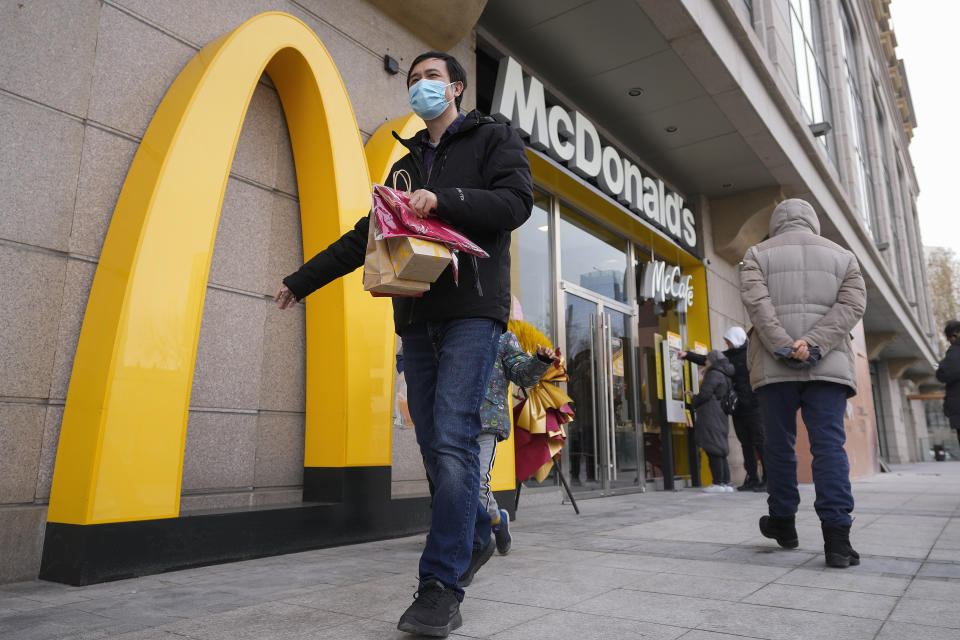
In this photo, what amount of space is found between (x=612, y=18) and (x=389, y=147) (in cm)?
335

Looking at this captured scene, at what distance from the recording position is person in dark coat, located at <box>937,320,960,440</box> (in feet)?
22.1

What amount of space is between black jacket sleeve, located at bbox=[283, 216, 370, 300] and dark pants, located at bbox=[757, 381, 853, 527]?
2306 mm

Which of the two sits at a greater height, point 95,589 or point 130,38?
point 130,38

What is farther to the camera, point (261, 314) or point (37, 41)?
point (261, 314)

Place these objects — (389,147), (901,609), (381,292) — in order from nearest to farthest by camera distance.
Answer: (381,292), (901,609), (389,147)

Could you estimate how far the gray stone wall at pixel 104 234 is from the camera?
9.32 ft

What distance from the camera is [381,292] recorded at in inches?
81.7

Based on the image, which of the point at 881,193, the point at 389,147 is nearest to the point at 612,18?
the point at 389,147

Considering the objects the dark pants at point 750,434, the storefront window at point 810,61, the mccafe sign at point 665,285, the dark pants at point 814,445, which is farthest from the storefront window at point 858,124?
the dark pants at point 814,445

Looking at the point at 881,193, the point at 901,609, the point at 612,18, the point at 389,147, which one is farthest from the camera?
the point at 881,193

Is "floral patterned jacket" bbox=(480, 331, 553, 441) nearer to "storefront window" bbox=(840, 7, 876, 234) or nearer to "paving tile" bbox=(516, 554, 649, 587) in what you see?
"paving tile" bbox=(516, 554, 649, 587)

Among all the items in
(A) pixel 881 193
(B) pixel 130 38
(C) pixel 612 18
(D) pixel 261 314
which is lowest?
(D) pixel 261 314

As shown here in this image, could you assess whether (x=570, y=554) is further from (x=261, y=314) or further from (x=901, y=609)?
(x=261, y=314)

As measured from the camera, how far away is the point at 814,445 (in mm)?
3195
